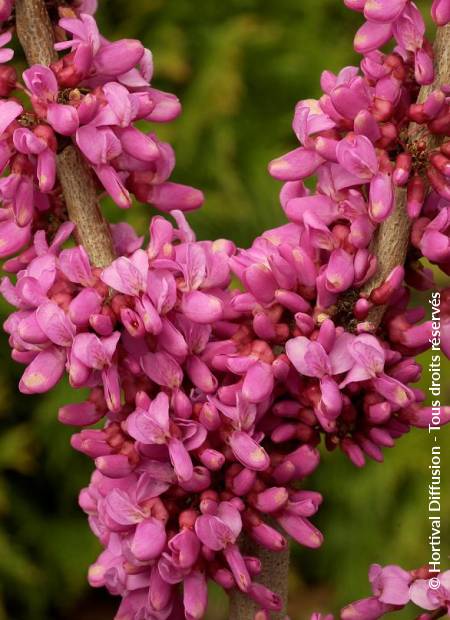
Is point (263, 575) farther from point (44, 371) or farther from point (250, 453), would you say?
point (44, 371)

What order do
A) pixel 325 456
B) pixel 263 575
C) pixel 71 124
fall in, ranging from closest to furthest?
1. pixel 71 124
2. pixel 263 575
3. pixel 325 456

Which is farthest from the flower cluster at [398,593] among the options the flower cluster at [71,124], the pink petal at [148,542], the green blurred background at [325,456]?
the green blurred background at [325,456]

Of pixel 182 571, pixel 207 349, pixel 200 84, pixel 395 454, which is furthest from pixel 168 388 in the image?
pixel 200 84

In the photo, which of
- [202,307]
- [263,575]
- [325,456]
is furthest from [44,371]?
[325,456]

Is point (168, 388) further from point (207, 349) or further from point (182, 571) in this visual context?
point (182, 571)

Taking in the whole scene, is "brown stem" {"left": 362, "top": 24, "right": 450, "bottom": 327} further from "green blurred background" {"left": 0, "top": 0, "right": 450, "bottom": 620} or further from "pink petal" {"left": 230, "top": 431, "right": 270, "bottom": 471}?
"green blurred background" {"left": 0, "top": 0, "right": 450, "bottom": 620}

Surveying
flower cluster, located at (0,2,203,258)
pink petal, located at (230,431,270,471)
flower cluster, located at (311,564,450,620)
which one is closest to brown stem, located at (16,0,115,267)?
flower cluster, located at (0,2,203,258)
